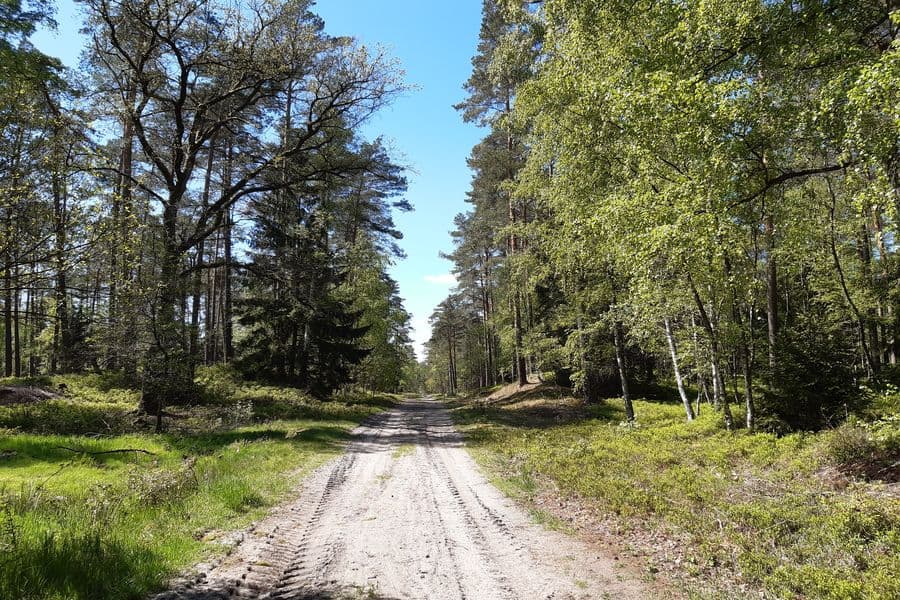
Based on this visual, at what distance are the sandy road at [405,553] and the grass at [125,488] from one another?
0.59m

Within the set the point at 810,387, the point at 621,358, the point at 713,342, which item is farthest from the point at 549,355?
the point at 810,387

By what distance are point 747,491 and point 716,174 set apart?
203 inches

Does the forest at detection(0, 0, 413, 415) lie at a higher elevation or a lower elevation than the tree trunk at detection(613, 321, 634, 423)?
higher

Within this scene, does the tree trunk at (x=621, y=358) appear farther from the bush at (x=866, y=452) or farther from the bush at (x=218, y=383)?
the bush at (x=218, y=383)

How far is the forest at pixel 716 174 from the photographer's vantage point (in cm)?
665

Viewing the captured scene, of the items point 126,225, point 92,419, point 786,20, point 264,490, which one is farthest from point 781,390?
point 92,419

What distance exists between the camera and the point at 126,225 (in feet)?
26.5

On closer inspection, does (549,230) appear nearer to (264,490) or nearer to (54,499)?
(264,490)

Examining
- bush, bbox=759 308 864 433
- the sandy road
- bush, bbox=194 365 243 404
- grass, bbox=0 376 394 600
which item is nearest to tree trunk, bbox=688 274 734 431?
bush, bbox=759 308 864 433

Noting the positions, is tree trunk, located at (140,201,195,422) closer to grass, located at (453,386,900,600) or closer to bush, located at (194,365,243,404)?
bush, located at (194,365,243,404)

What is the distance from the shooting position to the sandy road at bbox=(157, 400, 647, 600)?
4262 mm

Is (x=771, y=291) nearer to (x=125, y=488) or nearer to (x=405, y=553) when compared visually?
(x=405, y=553)

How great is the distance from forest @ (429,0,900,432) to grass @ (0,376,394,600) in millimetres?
7915

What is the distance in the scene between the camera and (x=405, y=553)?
5.15 metres
